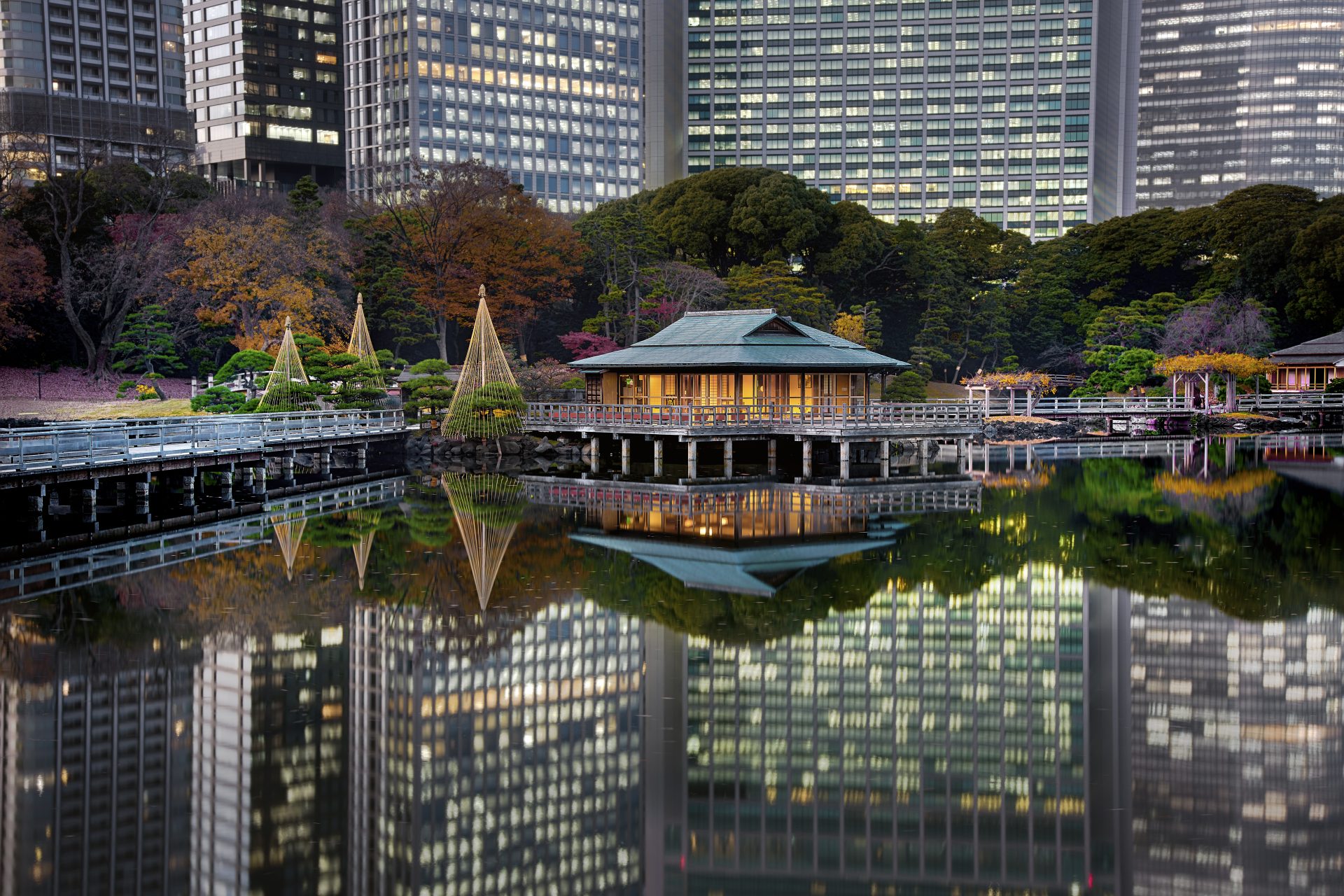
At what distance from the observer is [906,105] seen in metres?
152

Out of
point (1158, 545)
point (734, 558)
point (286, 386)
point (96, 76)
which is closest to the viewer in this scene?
point (734, 558)

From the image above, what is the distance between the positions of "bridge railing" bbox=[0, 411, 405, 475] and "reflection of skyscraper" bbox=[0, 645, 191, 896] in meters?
13.5

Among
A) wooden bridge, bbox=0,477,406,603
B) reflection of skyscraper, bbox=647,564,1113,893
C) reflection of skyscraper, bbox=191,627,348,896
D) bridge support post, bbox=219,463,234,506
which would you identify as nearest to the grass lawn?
bridge support post, bbox=219,463,234,506

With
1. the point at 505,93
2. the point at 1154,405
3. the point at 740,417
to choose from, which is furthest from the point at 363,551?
the point at 505,93

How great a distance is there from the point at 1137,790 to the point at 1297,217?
78092 millimetres

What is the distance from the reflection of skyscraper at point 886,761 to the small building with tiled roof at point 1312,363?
63.1 m

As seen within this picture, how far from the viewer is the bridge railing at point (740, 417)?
43531 millimetres

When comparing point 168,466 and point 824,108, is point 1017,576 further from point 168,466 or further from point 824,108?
point 824,108

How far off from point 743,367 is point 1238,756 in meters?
33.1

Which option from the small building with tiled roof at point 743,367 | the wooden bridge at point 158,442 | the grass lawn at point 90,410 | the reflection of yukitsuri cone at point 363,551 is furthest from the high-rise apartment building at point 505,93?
the reflection of yukitsuri cone at point 363,551

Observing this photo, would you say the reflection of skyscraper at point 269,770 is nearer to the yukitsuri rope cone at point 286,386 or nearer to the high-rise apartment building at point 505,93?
the yukitsuri rope cone at point 286,386

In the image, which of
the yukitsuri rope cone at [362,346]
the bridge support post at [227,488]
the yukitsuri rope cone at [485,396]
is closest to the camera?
the bridge support post at [227,488]

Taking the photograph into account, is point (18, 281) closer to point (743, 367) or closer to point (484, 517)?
point (743, 367)

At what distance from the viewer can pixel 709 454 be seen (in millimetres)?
48875
